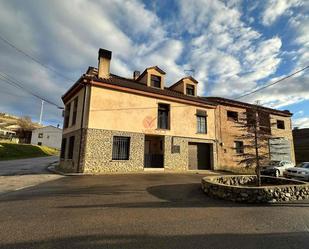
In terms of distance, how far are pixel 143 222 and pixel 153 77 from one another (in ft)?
51.3

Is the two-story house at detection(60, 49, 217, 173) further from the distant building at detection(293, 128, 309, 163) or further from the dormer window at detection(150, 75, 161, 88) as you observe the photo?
the distant building at detection(293, 128, 309, 163)

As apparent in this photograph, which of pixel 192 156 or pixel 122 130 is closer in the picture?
pixel 122 130

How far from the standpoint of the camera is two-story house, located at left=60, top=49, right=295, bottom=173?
14016 millimetres

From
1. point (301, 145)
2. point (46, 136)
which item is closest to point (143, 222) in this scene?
point (301, 145)

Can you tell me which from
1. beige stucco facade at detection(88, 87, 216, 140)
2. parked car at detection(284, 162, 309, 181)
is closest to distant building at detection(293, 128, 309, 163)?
parked car at detection(284, 162, 309, 181)

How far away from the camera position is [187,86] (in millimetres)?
20703

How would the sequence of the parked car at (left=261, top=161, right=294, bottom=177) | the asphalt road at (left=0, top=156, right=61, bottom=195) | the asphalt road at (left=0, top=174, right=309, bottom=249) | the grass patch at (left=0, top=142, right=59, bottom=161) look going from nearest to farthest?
the asphalt road at (left=0, top=174, right=309, bottom=249) → the asphalt road at (left=0, top=156, right=61, bottom=195) → the parked car at (left=261, top=161, right=294, bottom=177) → the grass patch at (left=0, top=142, right=59, bottom=161)

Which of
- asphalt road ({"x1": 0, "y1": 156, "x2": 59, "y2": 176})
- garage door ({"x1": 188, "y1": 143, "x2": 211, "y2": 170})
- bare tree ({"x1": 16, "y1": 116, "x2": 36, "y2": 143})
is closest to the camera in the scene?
asphalt road ({"x1": 0, "y1": 156, "x2": 59, "y2": 176})

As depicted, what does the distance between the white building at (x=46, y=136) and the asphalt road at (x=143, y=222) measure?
54269 millimetres

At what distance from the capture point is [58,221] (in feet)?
15.9

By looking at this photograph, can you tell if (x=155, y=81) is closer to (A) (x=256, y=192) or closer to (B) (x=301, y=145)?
(A) (x=256, y=192)

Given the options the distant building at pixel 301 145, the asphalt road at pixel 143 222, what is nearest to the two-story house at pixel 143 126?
the asphalt road at pixel 143 222

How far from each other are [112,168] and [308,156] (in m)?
31.8

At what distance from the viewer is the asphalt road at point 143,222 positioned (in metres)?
3.93
